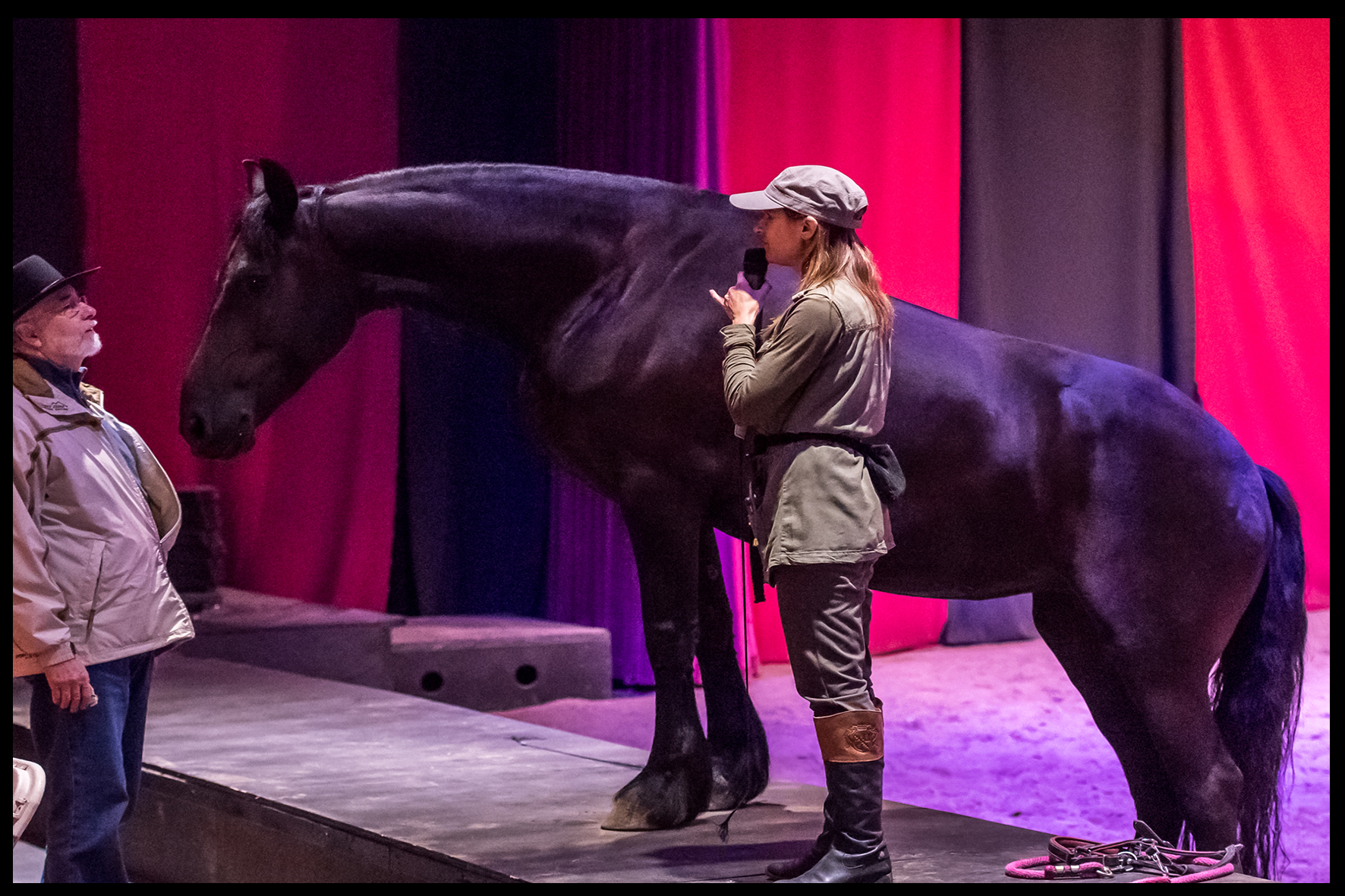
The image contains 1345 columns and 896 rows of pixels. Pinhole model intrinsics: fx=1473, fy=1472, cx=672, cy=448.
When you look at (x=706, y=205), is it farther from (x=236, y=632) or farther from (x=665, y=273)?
(x=236, y=632)

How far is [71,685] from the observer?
2.70 m

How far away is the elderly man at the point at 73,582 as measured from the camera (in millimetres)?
2693

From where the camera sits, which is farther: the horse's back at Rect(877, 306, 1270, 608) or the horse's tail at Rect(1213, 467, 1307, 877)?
the horse's tail at Rect(1213, 467, 1307, 877)

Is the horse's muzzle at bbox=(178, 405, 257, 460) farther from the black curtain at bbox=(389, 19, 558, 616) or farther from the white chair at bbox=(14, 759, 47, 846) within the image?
the black curtain at bbox=(389, 19, 558, 616)

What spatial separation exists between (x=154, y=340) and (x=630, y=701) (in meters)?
2.90

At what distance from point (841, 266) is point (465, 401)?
Result: 16.5 feet

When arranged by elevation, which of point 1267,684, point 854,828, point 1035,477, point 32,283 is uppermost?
point 32,283

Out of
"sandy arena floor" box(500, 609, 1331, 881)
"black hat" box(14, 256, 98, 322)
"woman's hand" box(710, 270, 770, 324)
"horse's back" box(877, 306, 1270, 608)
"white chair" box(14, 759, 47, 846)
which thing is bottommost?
"sandy arena floor" box(500, 609, 1331, 881)

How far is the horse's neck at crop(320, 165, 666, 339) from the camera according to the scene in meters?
3.07

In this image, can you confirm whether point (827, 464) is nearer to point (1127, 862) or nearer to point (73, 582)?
point (1127, 862)

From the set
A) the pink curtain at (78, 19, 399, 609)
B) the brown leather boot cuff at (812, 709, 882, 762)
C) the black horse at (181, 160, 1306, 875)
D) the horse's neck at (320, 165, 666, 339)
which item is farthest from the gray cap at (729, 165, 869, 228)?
the pink curtain at (78, 19, 399, 609)

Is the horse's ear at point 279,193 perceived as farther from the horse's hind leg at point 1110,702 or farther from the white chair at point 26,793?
the horse's hind leg at point 1110,702

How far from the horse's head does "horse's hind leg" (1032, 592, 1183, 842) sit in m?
1.64

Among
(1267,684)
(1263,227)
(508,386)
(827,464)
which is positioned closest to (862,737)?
(827,464)
